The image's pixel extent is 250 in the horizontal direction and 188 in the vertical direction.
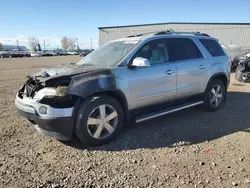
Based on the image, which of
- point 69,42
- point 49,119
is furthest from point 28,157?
point 69,42

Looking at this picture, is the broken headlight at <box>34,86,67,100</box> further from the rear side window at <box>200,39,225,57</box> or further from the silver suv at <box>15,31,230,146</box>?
the rear side window at <box>200,39,225,57</box>

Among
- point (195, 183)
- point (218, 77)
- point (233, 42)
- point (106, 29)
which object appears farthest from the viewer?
point (106, 29)

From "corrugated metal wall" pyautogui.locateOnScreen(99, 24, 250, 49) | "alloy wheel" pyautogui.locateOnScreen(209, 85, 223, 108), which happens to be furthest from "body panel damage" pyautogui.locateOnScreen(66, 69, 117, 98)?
"corrugated metal wall" pyautogui.locateOnScreen(99, 24, 250, 49)

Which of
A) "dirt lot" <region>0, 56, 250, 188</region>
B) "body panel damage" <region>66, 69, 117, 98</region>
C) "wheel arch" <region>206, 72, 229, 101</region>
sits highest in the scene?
"body panel damage" <region>66, 69, 117, 98</region>

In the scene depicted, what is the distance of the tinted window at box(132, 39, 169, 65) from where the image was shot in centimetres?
456

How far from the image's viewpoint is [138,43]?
4539 millimetres

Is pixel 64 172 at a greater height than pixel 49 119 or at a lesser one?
lesser

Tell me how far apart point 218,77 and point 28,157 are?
4618mm

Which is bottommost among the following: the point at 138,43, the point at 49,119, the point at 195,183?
the point at 195,183

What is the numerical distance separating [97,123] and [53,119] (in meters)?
0.71

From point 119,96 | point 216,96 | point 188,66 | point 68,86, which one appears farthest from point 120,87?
point 216,96

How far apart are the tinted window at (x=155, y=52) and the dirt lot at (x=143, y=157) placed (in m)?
1.32

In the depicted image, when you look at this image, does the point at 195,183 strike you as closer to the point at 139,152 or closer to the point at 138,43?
the point at 139,152

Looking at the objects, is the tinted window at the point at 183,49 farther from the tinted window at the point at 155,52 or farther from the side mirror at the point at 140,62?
the side mirror at the point at 140,62
